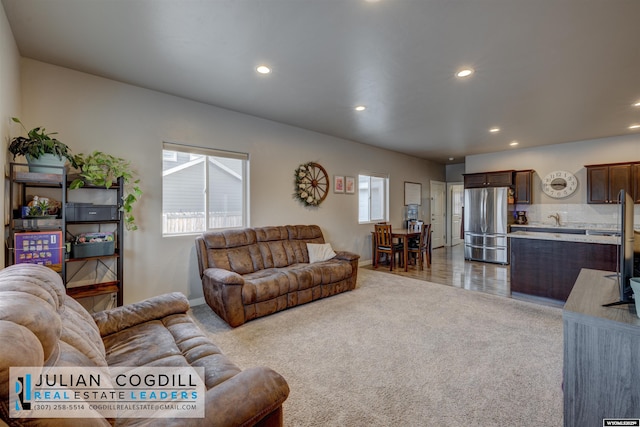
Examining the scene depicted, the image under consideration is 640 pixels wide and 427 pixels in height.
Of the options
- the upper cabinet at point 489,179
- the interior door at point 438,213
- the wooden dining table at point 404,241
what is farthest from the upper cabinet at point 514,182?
the wooden dining table at point 404,241

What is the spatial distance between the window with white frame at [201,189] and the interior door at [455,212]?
6.96 metres

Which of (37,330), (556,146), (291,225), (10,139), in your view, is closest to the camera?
(37,330)

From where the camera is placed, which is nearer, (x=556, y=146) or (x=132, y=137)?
(x=132, y=137)

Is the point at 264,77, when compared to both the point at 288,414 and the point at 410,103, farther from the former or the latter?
the point at 288,414

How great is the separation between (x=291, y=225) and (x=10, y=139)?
3.17 m

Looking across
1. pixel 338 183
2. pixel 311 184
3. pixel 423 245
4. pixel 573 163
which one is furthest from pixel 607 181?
pixel 311 184

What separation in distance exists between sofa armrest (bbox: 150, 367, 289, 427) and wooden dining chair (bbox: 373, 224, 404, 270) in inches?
184

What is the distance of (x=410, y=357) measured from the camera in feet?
7.89

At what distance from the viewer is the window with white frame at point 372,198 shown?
6.34 m

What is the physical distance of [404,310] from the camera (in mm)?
3449

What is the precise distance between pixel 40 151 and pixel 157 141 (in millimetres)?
1173

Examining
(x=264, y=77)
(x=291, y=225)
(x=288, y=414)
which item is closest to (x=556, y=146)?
(x=291, y=225)

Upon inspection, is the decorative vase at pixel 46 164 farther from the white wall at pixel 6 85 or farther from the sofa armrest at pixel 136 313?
the sofa armrest at pixel 136 313

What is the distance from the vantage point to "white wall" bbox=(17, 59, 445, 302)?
2.82 meters
